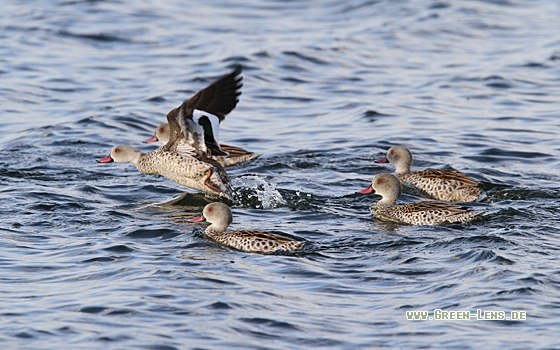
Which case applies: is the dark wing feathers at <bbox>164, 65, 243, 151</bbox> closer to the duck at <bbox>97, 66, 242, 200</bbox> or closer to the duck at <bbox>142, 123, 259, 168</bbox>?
the duck at <bbox>97, 66, 242, 200</bbox>

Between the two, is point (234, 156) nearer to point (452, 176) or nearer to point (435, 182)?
point (435, 182)

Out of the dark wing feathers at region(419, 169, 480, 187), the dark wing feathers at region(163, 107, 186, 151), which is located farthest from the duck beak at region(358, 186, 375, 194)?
the dark wing feathers at region(163, 107, 186, 151)

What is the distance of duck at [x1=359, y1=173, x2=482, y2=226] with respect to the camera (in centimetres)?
1014

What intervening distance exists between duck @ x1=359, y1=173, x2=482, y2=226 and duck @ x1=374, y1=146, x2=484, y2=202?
779 mm

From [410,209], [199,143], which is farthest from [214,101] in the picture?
[410,209]

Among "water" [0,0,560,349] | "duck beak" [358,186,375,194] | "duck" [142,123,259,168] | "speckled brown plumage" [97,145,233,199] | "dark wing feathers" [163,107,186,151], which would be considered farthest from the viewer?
"duck" [142,123,259,168]

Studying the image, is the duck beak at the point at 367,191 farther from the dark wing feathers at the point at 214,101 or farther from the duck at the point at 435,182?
the dark wing feathers at the point at 214,101

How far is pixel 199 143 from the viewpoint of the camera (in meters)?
12.0

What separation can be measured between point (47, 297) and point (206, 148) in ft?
14.4

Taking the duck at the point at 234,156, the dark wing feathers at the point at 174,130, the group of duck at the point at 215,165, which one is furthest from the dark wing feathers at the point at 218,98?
the duck at the point at 234,156

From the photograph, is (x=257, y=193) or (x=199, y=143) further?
(x=199, y=143)

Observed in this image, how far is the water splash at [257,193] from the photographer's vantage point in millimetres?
11484

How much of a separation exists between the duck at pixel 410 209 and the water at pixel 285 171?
0.17m

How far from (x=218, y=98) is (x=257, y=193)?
127 centimetres
